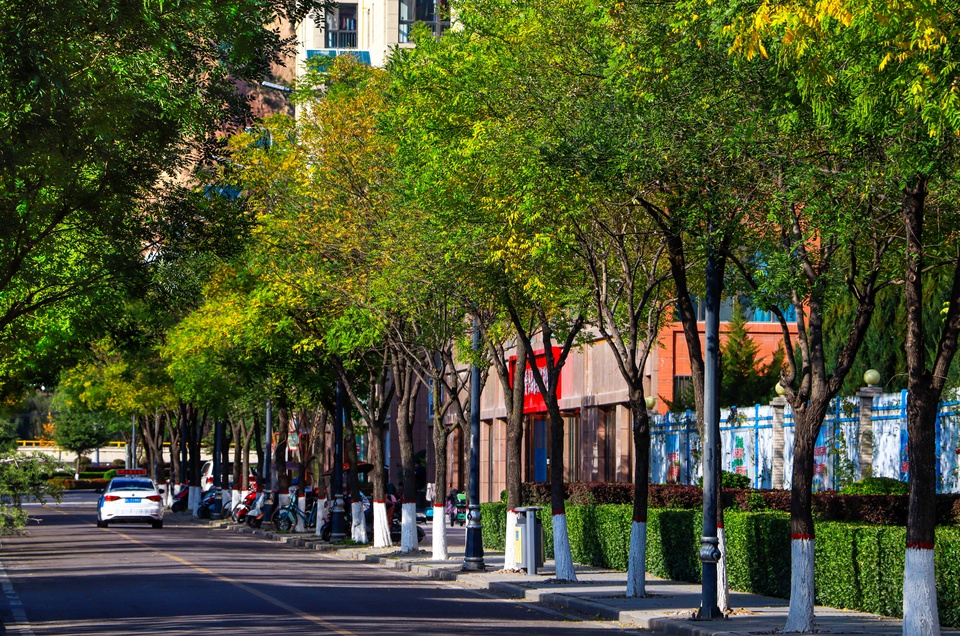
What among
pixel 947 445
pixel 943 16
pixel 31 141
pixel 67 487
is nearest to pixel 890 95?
pixel 943 16

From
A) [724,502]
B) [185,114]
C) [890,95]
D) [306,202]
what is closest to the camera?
[890,95]

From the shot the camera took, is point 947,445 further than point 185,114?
Yes

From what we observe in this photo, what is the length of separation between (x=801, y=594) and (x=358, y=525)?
23045mm

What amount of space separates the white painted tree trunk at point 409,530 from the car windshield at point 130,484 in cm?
1685

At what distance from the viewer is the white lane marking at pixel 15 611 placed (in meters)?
17.0

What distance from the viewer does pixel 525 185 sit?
751 inches

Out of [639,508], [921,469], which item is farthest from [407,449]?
[921,469]

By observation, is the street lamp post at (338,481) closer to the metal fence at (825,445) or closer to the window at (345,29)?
the metal fence at (825,445)

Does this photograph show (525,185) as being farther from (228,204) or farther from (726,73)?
(228,204)

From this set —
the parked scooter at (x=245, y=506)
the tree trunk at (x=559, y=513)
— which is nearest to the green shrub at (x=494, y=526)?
the tree trunk at (x=559, y=513)

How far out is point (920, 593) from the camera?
1459 cm

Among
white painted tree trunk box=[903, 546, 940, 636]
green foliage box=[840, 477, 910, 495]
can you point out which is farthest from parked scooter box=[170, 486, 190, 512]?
white painted tree trunk box=[903, 546, 940, 636]

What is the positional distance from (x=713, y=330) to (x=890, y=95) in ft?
21.0

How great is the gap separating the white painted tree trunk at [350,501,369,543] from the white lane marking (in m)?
12.6
